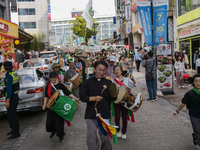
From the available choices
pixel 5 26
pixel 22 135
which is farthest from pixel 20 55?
pixel 22 135

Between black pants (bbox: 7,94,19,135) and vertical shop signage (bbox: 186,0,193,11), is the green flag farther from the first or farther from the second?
vertical shop signage (bbox: 186,0,193,11)

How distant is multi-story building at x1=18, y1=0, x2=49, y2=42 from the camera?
53.6m

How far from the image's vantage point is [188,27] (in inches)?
723

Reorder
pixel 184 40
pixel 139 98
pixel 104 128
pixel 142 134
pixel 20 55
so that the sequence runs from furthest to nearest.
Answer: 1. pixel 20 55
2. pixel 184 40
3. pixel 142 134
4. pixel 139 98
5. pixel 104 128

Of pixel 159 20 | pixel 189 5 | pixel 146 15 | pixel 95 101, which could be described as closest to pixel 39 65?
pixel 146 15

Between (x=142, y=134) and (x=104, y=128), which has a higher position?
(x=104, y=128)

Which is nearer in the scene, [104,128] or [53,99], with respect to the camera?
[104,128]

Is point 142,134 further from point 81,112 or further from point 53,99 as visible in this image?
point 81,112

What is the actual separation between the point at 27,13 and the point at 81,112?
2037 inches

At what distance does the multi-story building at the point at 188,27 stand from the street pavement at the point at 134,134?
34.6ft

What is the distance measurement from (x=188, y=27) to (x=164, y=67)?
1023 cm

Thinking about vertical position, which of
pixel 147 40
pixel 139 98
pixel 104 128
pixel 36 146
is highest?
pixel 147 40

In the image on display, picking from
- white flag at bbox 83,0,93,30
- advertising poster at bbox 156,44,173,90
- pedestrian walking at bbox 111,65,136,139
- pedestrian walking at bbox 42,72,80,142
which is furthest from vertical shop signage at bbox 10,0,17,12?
pedestrian walking at bbox 111,65,136,139

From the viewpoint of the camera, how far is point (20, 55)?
93.8 ft
